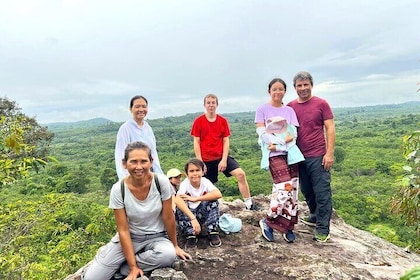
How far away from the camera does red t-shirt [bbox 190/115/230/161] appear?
461 centimetres

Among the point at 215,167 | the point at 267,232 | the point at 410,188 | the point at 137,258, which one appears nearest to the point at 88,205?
the point at 215,167

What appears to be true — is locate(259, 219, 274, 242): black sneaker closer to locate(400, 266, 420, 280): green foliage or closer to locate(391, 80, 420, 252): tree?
locate(391, 80, 420, 252): tree

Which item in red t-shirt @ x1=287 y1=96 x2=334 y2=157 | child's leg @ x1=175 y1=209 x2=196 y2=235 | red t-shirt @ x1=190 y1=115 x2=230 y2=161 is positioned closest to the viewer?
child's leg @ x1=175 y1=209 x2=196 y2=235

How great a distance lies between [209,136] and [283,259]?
1.64 meters

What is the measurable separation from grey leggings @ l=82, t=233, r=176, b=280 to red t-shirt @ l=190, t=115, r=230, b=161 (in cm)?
151

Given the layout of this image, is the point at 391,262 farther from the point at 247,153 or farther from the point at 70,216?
the point at 247,153

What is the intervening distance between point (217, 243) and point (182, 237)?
394 millimetres

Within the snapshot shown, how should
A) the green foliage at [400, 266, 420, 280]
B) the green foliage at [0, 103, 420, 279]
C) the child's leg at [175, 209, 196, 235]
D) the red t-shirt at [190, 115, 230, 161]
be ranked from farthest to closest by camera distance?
1. the green foliage at [0, 103, 420, 279]
2. the red t-shirt at [190, 115, 230, 161]
3. the child's leg at [175, 209, 196, 235]
4. the green foliage at [400, 266, 420, 280]

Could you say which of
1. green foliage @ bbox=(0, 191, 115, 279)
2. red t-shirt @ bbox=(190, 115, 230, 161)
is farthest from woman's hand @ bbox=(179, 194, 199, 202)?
green foliage @ bbox=(0, 191, 115, 279)

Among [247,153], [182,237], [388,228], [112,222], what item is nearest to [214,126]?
[182,237]

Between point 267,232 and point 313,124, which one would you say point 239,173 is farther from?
point 313,124

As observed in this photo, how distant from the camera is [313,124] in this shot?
4.07m

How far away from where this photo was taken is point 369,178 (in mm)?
33969

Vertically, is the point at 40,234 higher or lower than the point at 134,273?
lower
